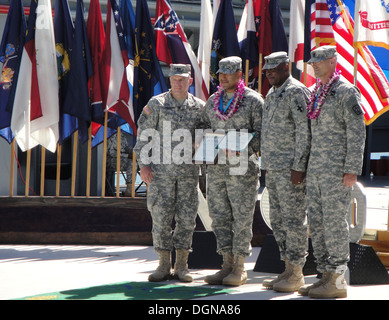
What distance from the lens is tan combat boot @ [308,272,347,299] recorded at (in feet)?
15.3

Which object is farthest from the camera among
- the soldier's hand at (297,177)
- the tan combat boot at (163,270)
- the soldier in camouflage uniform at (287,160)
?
the tan combat boot at (163,270)

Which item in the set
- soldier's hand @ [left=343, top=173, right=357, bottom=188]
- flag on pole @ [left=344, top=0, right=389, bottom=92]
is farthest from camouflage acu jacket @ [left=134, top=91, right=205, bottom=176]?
flag on pole @ [left=344, top=0, right=389, bottom=92]

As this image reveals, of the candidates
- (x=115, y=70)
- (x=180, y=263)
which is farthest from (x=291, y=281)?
(x=115, y=70)

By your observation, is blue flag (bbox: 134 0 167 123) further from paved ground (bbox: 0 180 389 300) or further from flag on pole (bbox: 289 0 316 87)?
paved ground (bbox: 0 180 389 300)

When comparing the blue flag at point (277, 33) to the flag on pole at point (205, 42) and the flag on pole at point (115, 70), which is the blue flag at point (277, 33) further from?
the flag on pole at point (115, 70)

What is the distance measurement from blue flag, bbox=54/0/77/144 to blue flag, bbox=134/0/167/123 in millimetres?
767

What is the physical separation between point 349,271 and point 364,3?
2697mm

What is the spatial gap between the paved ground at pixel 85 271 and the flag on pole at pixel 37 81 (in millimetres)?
1376

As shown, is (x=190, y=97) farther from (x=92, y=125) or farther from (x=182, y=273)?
(x=92, y=125)

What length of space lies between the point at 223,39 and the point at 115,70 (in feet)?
4.19

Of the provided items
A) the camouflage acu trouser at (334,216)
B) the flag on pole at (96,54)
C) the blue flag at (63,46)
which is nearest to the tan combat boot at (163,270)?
the camouflage acu trouser at (334,216)

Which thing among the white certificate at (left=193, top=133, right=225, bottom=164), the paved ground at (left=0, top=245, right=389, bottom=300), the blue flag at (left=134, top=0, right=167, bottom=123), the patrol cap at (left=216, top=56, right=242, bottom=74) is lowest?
the paved ground at (left=0, top=245, right=389, bottom=300)

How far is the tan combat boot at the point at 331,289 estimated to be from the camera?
4.65 metres

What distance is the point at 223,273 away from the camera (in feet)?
17.6
